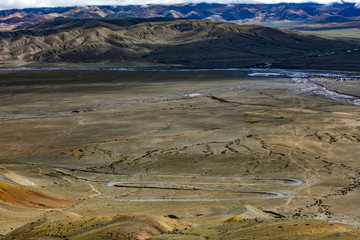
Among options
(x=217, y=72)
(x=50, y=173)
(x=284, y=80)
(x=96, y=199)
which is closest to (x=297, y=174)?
(x=96, y=199)

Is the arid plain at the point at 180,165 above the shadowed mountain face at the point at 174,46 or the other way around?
the other way around

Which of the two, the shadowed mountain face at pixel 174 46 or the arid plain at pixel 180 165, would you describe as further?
the shadowed mountain face at pixel 174 46

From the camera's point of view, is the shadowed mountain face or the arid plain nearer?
the arid plain

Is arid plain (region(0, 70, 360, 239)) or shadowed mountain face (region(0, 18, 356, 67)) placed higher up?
shadowed mountain face (region(0, 18, 356, 67))

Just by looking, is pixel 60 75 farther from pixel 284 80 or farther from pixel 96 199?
pixel 96 199
